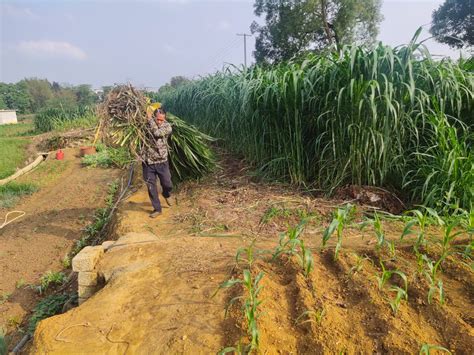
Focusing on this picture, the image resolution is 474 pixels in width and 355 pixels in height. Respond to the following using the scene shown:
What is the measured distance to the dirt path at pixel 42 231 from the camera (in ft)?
11.5

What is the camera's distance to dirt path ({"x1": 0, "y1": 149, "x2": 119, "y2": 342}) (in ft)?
11.5

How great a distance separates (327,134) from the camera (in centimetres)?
375

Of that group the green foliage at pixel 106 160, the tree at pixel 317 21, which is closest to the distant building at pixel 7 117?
the tree at pixel 317 21

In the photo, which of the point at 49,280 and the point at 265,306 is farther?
the point at 49,280

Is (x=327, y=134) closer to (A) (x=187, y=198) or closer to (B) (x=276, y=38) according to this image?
(A) (x=187, y=198)

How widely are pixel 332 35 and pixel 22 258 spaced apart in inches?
757

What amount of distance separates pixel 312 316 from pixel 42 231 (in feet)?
14.9

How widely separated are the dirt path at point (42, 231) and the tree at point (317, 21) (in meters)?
15.2

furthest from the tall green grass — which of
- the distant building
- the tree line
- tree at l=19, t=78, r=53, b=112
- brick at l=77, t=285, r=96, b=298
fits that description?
tree at l=19, t=78, r=53, b=112

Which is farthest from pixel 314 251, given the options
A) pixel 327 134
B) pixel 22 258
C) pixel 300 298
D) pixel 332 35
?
pixel 332 35

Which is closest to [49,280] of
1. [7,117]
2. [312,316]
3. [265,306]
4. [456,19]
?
[265,306]

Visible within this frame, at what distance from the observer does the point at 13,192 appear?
7266 mm

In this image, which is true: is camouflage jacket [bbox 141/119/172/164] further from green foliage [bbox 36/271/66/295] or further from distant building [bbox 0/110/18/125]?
distant building [bbox 0/110/18/125]

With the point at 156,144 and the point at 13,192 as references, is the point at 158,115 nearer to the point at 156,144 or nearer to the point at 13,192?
the point at 156,144
